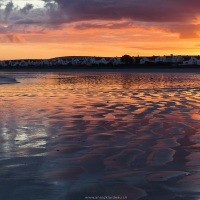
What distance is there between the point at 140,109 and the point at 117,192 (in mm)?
11018

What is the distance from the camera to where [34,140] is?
988cm

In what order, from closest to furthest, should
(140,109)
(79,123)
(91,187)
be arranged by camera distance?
(91,187) → (79,123) → (140,109)

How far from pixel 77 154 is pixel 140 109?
8696mm

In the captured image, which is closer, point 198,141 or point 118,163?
point 118,163

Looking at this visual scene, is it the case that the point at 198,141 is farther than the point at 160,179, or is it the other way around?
the point at 198,141

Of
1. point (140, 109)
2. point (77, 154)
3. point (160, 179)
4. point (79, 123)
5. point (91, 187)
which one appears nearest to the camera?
point (91, 187)

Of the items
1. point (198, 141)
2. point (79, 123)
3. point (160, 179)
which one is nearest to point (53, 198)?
point (160, 179)

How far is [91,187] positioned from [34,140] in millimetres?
4038

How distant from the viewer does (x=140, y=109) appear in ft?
55.1

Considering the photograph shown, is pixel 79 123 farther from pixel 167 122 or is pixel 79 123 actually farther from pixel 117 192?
pixel 117 192

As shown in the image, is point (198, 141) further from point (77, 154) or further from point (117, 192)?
point (117, 192)

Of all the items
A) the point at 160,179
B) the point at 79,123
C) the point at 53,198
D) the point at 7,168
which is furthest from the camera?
the point at 79,123

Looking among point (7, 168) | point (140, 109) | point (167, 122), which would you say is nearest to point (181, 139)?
point (167, 122)

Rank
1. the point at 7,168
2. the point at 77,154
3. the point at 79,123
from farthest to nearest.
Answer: the point at 79,123 → the point at 77,154 → the point at 7,168
